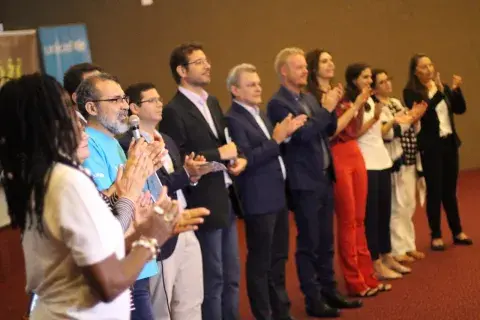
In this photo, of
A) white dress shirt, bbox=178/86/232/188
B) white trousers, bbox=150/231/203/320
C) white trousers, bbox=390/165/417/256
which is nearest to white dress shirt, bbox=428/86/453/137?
white trousers, bbox=390/165/417/256

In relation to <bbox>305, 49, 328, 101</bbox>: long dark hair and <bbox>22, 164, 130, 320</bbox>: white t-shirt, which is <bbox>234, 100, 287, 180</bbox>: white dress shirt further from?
<bbox>22, 164, 130, 320</bbox>: white t-shirt

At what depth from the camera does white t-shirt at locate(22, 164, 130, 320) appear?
1.53 m

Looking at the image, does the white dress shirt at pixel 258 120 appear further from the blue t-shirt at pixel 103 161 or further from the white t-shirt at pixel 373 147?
Result: the blue t-shirt at pixel 103 161

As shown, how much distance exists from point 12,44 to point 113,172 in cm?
464

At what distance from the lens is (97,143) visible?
2.39 meters

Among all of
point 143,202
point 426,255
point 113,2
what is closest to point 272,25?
point 113,2

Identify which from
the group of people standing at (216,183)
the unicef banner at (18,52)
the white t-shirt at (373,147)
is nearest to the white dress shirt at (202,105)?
the group of people standing at (216,183)

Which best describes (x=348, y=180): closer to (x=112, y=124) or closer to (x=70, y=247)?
(x=112, y=124)

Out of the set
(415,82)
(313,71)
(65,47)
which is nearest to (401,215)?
(415,82)

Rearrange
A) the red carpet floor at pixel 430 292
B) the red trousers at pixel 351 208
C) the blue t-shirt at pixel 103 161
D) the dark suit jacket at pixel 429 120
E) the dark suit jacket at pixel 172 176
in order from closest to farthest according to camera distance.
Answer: the blue t-shirt at pixel 103 161
the dark suit jacket at pixel 172 176
the red carpet floor at pixel 430 292
the red trousers at pixel 351 208
the dark suit jacket at pixel 429 120

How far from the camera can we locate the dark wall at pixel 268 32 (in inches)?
270

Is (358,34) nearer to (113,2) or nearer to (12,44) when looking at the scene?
(113,2)

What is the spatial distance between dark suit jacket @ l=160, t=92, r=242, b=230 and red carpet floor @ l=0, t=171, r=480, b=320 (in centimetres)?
87

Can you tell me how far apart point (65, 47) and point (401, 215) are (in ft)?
11.6
